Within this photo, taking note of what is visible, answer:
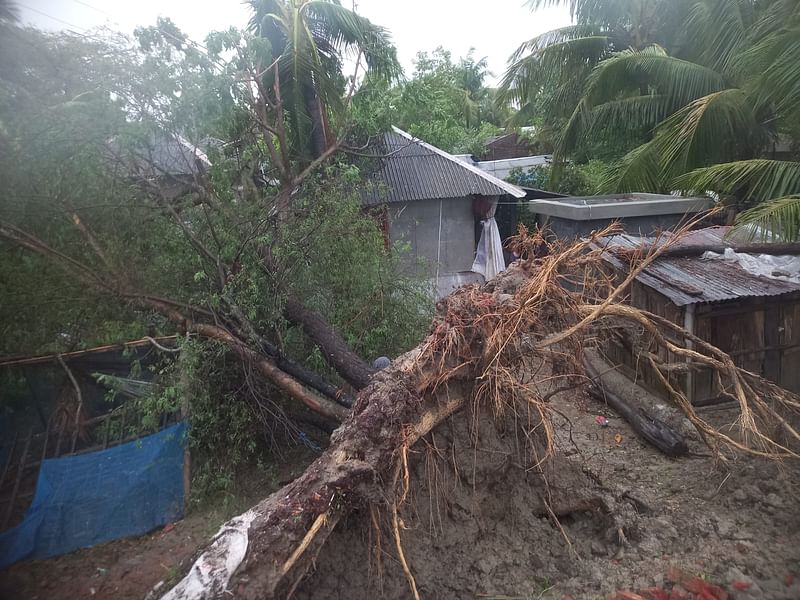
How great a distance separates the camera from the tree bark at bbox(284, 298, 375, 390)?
5.57m

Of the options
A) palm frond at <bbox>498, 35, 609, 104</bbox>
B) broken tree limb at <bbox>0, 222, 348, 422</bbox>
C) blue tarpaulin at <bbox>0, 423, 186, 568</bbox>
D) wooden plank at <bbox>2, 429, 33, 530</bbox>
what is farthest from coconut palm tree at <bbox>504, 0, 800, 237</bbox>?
wooden plank at <bbox>2, 429, 33, 530</bbox>

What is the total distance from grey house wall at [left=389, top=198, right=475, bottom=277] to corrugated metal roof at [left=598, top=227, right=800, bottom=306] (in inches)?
154

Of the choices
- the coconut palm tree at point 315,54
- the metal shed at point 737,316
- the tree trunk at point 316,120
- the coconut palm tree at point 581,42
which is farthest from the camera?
the coconut palm tree at point 581,42

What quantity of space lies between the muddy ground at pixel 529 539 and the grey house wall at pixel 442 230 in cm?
621

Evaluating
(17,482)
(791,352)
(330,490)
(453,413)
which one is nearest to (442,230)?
(791,352)

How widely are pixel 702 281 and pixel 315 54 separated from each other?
6.24 m

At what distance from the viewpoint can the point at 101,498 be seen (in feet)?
16.8

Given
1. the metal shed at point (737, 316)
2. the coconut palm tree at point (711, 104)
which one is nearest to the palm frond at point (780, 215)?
the coconut palm tree at point (711, 104)

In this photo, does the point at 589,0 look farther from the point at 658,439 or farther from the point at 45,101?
the point at 45,101

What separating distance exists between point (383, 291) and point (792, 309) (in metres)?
5.20

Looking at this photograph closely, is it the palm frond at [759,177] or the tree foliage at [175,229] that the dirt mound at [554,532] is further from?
the palm frond at [759,177]

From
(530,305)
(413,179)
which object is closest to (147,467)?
(530,305)

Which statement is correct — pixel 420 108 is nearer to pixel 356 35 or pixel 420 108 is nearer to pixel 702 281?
pixel 356 35

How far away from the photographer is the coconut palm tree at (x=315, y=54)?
755 cm
